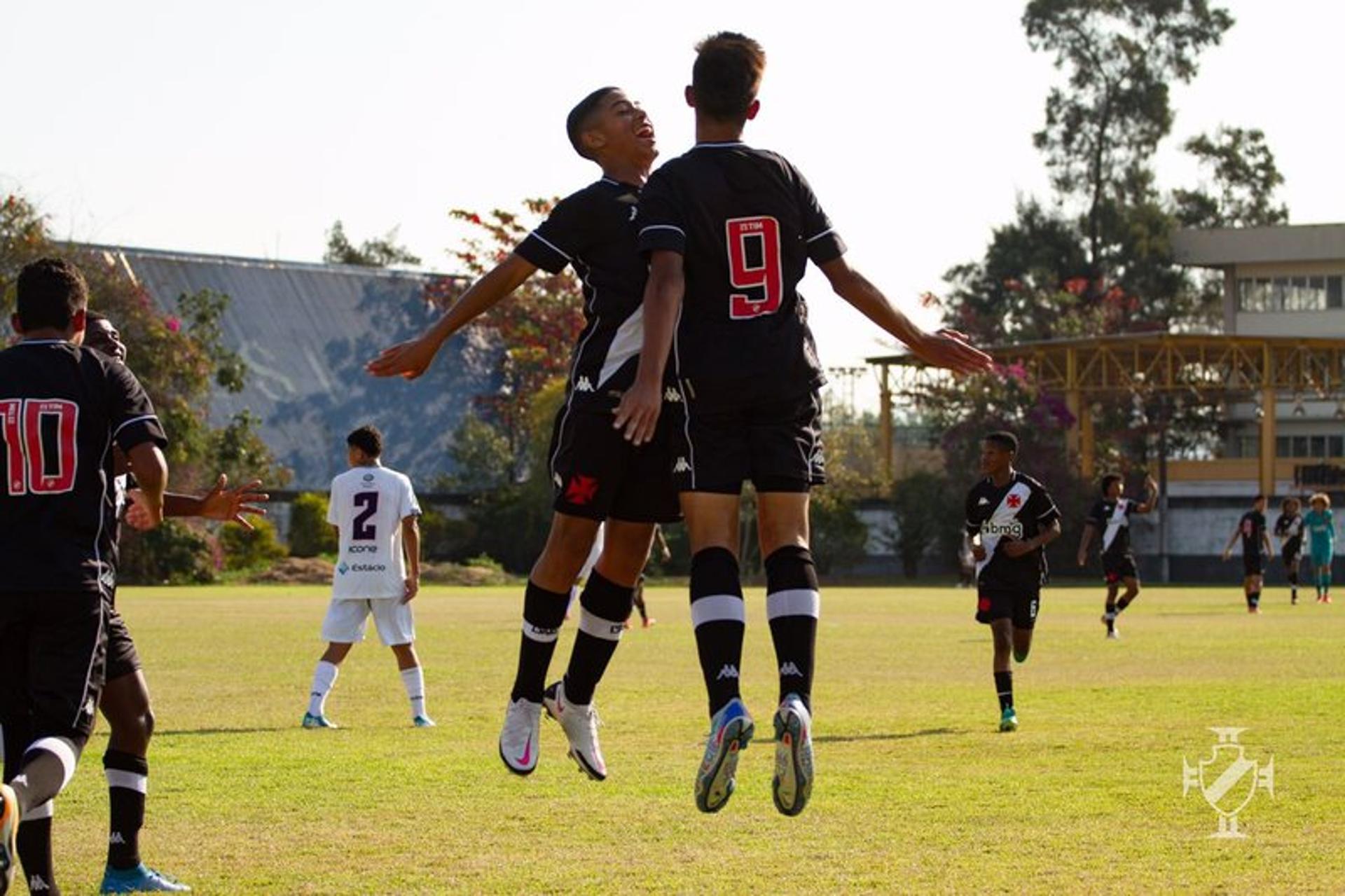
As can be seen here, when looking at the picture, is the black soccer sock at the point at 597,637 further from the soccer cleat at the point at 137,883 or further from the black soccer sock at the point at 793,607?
the soccer cleat at the point at 137,883

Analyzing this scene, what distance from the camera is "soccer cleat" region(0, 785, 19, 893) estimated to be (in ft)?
24.3

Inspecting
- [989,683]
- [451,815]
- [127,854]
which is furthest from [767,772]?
[989,683]

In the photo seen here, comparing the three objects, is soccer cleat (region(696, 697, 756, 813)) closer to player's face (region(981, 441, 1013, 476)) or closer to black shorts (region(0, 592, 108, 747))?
black shorts (region(0, 592, 108, 747))

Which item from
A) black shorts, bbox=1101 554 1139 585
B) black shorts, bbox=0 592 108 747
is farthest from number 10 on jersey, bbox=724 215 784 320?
black shorts, bbox=1101 554 1139 585

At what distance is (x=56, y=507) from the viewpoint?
8.23m

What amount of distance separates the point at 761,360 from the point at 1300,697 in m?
12.0

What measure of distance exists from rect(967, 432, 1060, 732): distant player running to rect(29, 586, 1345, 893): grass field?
0.83m

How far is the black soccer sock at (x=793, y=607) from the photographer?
8078 mm

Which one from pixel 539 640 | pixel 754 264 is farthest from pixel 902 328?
pixel 539 640

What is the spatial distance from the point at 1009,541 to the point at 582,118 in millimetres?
9711

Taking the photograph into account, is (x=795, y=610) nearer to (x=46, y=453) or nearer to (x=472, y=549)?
(x=46, y=453)

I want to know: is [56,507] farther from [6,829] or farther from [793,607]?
[793,607]

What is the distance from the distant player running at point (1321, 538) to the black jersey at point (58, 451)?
3839 cm

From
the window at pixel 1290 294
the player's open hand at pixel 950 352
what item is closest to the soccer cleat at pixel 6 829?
the player's open hand at pixel 950 352
